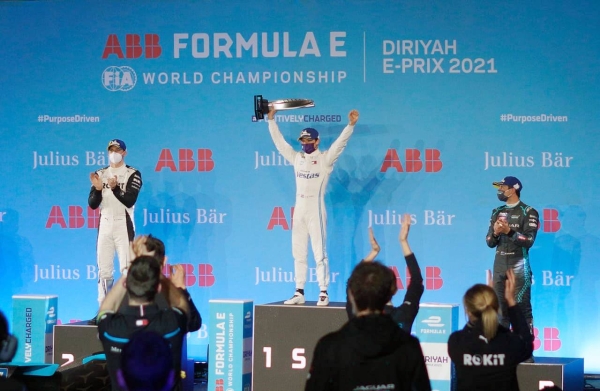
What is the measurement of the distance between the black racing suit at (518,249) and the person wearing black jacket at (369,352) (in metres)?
3.86

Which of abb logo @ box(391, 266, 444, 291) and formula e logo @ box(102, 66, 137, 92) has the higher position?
formula e logo @ box(102, 66, 137, 92)

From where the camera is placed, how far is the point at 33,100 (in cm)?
838

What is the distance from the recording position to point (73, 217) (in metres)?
8.31

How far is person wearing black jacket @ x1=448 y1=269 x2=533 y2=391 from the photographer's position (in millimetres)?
3408

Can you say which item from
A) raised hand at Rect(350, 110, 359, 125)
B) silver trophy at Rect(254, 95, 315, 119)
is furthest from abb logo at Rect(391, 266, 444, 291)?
silver trophy at Rect(254, 95, 315, 119)

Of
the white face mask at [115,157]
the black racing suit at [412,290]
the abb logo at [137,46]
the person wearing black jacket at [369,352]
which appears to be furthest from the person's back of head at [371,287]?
the abb logo at [137,46]

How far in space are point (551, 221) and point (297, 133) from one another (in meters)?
2.37

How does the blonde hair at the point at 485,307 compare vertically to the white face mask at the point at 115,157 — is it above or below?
below

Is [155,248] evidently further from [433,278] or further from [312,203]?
[433,278]

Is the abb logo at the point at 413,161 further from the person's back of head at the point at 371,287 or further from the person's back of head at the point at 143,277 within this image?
the person's back of head at the point at 371,287

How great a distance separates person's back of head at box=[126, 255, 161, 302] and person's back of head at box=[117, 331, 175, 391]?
325mm

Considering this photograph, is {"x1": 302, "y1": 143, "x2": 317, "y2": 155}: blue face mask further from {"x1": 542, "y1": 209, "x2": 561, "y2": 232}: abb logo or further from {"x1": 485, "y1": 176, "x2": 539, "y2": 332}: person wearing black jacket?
{"x1": 542, "y1": 209, "x2": 561, "y2": 232}: abb logo

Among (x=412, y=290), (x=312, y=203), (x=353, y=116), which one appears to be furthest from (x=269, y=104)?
(x=412, y=290)

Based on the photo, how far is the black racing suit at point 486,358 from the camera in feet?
11.2
